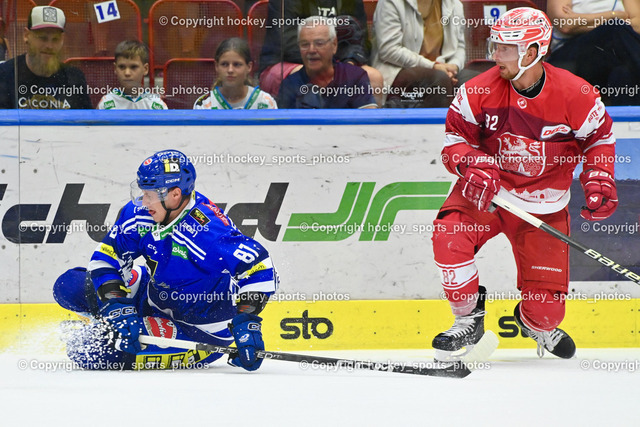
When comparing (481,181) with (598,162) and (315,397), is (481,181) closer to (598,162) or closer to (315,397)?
(598,162)

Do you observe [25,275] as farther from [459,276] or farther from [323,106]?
[459,276]

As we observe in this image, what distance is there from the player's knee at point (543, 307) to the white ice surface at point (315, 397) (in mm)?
330

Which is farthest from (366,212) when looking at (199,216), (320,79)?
(199,216)

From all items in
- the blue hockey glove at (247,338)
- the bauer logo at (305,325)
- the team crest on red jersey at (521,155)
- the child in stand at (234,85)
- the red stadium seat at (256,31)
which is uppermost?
the red stadium seat at (256,31)

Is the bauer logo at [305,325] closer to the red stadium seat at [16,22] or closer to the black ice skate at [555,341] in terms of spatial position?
the black ice skate at [555,341]

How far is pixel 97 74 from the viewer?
5.14 m

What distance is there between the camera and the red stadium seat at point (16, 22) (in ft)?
16.7

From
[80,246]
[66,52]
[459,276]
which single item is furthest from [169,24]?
[459,276]

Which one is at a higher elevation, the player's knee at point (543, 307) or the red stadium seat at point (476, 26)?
the red stadium seat at point (476, 26)

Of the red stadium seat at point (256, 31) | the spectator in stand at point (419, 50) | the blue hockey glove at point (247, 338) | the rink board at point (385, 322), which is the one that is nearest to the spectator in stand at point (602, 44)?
the spectator in stand at point (419, 50)

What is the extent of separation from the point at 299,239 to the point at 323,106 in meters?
0.71

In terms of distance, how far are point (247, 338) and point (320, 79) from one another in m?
1.73

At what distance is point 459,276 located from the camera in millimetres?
4625

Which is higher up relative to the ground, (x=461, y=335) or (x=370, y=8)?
(x=370, y=8)
